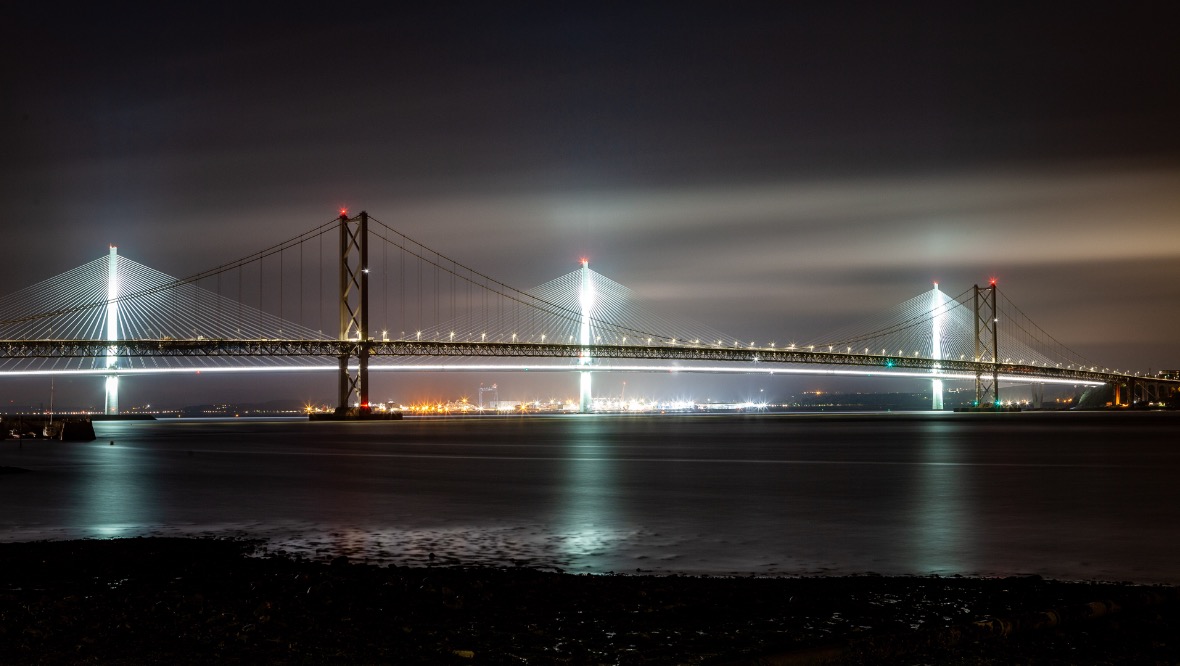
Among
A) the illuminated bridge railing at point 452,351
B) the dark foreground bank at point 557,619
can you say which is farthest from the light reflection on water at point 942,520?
the illuminated bridge railing at point 452,351

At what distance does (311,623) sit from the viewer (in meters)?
5.98

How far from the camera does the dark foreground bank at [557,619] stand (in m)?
5.21

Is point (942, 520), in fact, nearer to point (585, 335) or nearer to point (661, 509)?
point (661, 509)

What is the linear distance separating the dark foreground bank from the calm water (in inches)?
50.1

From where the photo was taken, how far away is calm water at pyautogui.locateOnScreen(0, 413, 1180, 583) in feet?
30.0

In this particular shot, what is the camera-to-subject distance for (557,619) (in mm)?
6125

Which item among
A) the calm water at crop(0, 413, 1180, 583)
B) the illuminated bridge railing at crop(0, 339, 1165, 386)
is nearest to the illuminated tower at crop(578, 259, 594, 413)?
the illuminated bridge railing at crop(0, 339, 1165, 386)

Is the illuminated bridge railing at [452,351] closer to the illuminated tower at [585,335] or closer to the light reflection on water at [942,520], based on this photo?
the illuminated tower at [585,335]

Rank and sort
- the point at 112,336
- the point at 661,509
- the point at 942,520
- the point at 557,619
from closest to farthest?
the point at 557,619 < the point at 942,520 < the point at 661,509 < the point at 112,336

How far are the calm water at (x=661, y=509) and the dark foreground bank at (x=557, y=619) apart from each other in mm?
1273

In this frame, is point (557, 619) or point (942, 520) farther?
point (942, 520)

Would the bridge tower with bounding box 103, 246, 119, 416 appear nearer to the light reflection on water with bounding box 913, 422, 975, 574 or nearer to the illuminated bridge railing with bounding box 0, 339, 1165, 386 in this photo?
the illuminated bridge railing with bounding box 0, 339, 1165, 386

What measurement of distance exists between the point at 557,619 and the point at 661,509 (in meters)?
7.36

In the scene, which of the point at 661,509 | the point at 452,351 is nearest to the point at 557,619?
Answer: the point at 661,509
